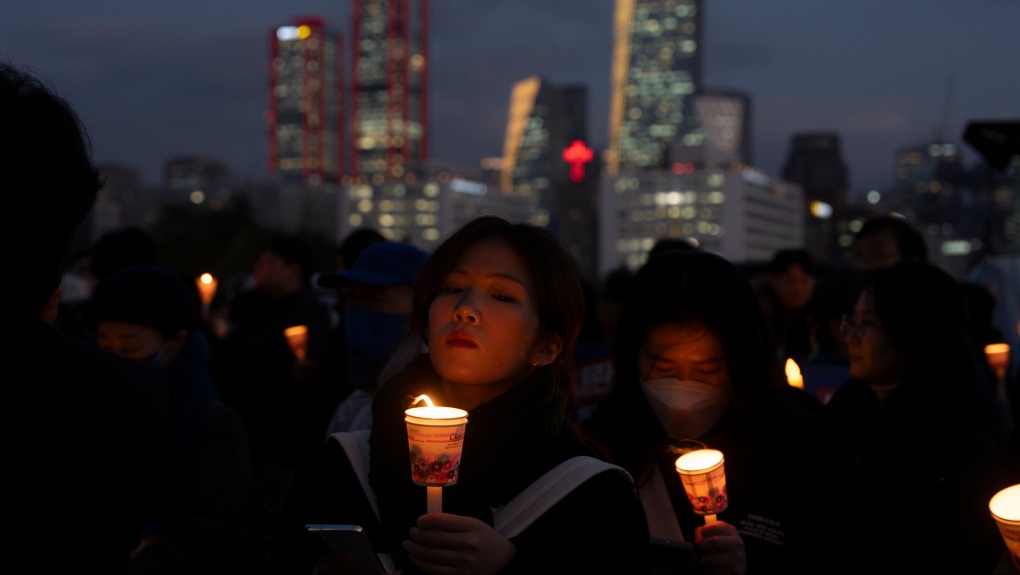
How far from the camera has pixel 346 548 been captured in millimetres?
1908

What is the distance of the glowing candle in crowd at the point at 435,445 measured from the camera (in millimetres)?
1779

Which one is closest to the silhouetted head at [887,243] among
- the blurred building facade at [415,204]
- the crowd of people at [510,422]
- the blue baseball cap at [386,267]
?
the crowd of people at [510,422]

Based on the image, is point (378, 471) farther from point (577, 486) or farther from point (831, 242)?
point (831, 242)

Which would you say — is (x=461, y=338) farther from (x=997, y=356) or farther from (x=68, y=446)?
(x=997, y=356)

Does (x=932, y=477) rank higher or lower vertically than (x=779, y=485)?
lower

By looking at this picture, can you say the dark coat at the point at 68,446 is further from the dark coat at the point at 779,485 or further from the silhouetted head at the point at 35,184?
the dark coat at the point at 779,485

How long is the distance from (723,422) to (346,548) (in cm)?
137

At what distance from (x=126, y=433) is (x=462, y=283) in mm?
856

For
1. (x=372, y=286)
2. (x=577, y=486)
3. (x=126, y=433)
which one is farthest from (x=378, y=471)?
(x=372, y=286)

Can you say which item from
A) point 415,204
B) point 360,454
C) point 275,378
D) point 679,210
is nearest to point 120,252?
point 275,378

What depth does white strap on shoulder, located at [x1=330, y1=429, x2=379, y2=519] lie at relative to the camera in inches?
85.2

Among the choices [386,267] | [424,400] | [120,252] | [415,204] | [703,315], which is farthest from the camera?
[415,204]

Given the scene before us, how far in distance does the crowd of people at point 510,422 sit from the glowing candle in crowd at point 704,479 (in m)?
0.08

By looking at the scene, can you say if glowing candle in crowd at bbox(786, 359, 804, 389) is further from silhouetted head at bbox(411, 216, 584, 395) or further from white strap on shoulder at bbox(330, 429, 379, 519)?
white strap on shoulder at bbox(330, 429, 379, 519)
